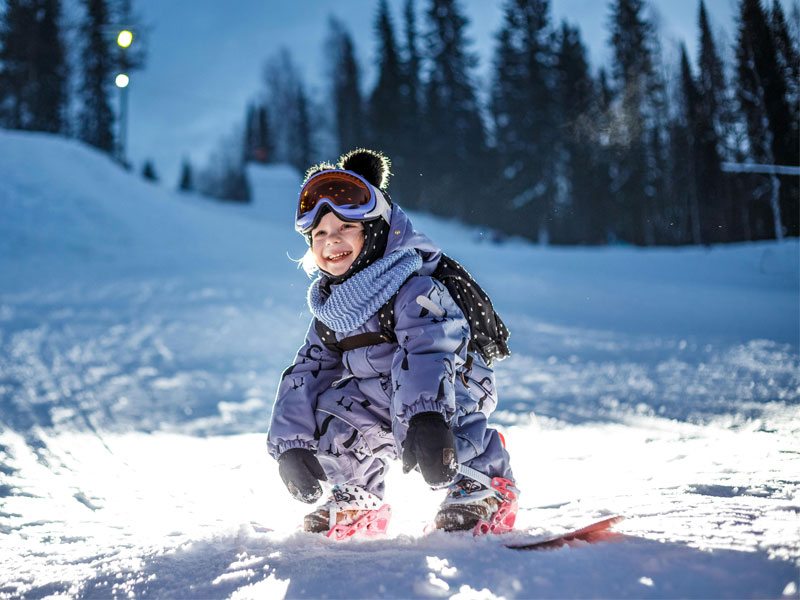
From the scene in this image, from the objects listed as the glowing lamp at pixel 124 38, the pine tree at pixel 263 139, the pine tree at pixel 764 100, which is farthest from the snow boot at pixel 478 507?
the pine tree at pixel 263 139

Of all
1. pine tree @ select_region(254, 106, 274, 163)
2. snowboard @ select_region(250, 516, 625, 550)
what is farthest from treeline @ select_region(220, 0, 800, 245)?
pine tree @ select_region(254, 106, 274, 163)

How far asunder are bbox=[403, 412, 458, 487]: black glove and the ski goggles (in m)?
0.65

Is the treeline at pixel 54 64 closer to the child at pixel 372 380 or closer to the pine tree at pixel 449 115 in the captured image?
the pine tree at pixel 449 115

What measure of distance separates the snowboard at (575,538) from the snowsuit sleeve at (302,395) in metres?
0.66

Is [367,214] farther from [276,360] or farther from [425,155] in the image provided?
[425,155]

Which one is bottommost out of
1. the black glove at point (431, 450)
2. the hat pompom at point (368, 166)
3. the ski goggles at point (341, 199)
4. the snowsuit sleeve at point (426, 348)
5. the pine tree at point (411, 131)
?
the black glove at point (431, 450)

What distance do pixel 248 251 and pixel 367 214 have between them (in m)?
8.76

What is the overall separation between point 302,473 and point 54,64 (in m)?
26.0

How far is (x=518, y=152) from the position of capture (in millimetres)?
11633

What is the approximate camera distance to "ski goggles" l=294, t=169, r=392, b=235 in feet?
5.48

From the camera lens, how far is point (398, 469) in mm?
2338

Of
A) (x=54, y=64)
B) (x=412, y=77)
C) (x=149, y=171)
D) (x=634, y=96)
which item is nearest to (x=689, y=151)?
(x=634, y=96)

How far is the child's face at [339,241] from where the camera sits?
1.70 m

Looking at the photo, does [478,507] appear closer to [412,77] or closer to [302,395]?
[302,395]
